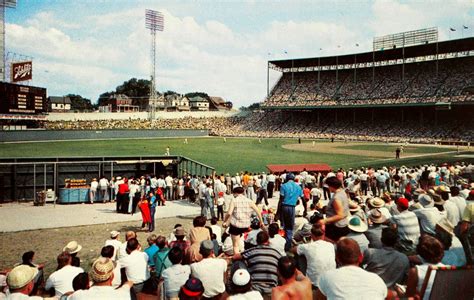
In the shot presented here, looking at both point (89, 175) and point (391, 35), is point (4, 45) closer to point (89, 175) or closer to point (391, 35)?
point (89, 175)

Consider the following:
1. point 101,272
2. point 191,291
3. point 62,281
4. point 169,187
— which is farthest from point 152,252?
point 169,187

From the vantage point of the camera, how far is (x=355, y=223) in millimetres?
5969

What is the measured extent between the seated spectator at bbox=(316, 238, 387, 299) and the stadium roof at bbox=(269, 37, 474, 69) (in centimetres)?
6857

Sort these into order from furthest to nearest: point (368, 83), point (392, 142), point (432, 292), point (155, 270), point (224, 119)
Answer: point (224, 119), point (368, 83), point (392, 142), point (155, 270), point (432, 292)

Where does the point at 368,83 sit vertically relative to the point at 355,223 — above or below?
above

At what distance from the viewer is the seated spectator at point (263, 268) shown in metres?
5.21

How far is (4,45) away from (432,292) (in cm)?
6295

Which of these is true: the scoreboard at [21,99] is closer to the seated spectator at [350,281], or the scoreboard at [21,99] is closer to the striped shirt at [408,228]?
the striped shirt at [408,228]

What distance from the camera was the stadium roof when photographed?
64.0 meters

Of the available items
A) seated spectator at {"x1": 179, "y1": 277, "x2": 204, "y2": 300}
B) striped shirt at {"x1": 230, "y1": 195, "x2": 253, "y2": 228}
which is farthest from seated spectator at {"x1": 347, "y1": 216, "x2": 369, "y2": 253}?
seated spectator at {"x1": 179, "y1": 277, "x2": 204, "y2": 300}

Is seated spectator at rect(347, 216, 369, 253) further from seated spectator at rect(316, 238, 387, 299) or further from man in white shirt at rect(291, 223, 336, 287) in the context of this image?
seated spectator at rect(316, 238, 387, 299)

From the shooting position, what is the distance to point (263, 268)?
5281mm

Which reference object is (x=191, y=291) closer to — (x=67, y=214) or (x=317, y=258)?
(x=317, y=258)

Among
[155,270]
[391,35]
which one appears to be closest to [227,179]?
[155,270]
